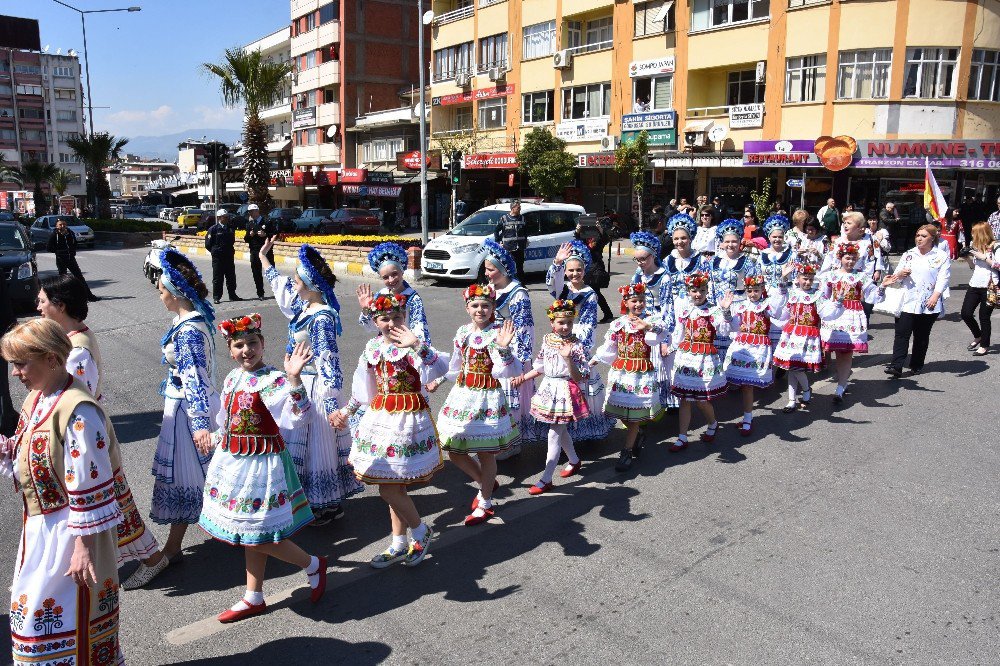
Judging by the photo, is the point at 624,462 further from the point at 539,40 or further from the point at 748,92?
the point at 539,40

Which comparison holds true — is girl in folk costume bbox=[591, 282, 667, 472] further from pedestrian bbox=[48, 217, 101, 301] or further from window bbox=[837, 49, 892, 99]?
window bbox=[837, 49, 892, 99]

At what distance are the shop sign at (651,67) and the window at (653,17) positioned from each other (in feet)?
4.07

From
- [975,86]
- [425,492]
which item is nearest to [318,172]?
[975,86]

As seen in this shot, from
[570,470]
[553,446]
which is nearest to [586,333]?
[553,446]

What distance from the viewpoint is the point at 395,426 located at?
469 cm

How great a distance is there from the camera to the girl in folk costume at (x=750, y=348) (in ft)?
24.7

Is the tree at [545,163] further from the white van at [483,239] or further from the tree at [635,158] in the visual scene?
the white van at [483,239]

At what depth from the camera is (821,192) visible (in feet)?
94.7

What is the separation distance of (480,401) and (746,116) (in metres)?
27.3

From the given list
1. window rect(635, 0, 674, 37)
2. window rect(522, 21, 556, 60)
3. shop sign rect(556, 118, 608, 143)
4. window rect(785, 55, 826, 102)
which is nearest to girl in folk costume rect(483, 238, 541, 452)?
window rect(785, 55, 826, 102)

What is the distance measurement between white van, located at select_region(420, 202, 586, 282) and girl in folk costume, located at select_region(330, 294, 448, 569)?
42.0 ft

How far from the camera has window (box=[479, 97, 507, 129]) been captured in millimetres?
40125

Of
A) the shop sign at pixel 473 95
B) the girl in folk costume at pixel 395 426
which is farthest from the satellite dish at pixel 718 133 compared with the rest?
the girl in folk costume at pixel 395 426

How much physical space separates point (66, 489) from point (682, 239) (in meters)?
6.54
